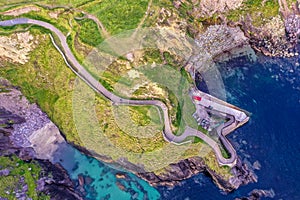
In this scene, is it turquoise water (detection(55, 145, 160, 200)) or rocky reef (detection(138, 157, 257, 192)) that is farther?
turquoise water (detection(55, 145, 160, 200))

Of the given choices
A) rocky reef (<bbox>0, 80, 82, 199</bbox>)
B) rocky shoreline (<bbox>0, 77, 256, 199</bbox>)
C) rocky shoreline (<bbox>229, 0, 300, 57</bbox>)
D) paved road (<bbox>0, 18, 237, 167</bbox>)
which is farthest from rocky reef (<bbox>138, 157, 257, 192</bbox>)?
rocky shoreline (<bbox>229, 0, 300, 57</bbox>)

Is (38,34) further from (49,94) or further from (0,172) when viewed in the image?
(0,172)

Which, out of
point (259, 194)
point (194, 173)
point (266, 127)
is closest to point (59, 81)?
point (194, 173)

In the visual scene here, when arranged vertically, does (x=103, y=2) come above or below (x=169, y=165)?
above

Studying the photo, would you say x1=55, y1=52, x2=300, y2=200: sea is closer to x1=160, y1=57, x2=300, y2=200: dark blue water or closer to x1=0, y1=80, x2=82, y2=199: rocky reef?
x1=160, y1=57, x2=300, y2=200: dark blue water

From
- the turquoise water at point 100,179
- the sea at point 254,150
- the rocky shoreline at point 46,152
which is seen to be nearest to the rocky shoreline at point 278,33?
the sea at point 254,150

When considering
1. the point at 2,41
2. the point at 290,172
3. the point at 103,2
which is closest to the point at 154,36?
the point at 103,2

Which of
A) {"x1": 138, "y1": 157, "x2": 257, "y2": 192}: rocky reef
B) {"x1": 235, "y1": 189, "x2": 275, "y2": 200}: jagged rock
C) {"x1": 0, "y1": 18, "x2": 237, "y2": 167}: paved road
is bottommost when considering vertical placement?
{"x1": 235, "y1": 189, "x2": 275, "y2": 200}: jagged rock

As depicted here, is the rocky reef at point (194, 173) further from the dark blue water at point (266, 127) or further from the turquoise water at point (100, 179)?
the turquoise water at point (100, 179)
